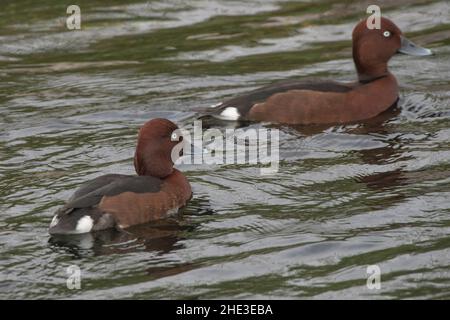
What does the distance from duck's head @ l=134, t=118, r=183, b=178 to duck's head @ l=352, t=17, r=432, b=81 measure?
3454mm

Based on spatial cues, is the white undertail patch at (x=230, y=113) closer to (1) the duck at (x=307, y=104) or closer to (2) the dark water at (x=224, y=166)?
(1) the duck at (x=307, y=104)

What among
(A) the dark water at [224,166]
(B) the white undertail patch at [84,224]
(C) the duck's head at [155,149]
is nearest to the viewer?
(A) the dark water at [224,166]

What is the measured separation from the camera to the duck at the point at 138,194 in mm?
9141

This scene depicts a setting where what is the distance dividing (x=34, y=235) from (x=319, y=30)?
25.7ft

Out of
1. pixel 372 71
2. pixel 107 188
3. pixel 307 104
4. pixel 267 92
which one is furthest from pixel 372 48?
pixel 107 188

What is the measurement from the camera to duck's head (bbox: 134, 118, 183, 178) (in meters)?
9.92

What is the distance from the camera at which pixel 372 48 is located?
42.4 feet

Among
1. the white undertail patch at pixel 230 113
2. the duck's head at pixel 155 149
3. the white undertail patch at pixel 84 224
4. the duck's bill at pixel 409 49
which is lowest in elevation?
the white undertail patch at pixel 84 224

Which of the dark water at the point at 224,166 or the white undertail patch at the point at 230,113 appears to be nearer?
the dark water at the point at 224,166

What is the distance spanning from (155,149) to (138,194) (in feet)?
1.89

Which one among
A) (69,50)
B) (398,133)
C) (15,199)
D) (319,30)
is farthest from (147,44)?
(15,199)

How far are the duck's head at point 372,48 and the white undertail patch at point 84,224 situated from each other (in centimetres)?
463

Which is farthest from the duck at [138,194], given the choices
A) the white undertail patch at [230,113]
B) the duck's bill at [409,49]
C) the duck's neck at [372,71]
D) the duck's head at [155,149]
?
the duck's bill at [409,49]

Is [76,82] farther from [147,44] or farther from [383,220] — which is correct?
[383,220]
